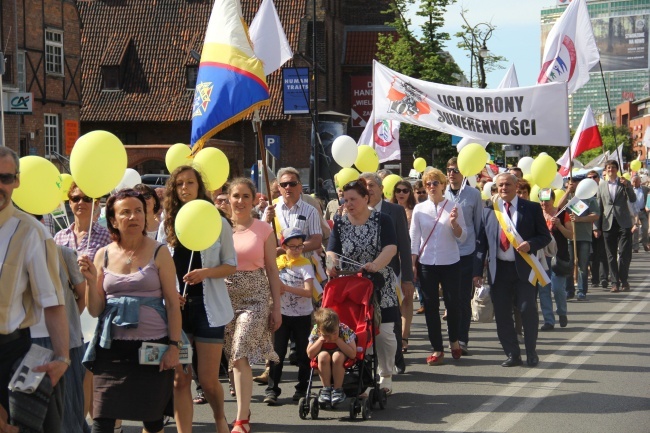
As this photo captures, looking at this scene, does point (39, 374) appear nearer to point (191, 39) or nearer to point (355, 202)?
point (355, 202)

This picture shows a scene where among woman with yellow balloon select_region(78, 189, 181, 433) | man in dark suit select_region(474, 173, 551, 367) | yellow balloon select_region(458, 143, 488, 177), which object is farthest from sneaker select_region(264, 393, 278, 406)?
yellow balloon select_region(458, 143, 488, 177)

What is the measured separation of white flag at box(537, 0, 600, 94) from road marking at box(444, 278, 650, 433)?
176 inches

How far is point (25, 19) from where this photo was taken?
42.9 metres

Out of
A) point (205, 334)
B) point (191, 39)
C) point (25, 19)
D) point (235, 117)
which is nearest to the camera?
point (205, 334)

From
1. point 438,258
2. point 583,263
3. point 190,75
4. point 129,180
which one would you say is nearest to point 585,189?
point 583,263

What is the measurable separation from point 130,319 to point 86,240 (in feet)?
5.25

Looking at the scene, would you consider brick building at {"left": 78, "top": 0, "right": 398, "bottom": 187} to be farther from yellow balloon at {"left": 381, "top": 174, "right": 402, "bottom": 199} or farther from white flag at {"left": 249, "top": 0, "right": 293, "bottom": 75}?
yellow balloon at {"left": 381, "top": 174, "right": 402, "bottom": 199}

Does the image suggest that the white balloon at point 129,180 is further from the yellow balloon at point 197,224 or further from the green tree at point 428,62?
the green tree at point 428,62

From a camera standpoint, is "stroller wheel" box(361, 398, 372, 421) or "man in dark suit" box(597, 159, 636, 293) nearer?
"stroller wheel" box(361, 398, 372, 421)

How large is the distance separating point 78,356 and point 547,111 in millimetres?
8798

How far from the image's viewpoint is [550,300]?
1452cm

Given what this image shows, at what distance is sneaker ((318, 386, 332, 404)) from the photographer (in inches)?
350

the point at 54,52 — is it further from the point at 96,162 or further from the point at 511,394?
the point at 96,162

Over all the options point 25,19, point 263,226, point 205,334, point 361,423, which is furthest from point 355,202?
point 25,19
